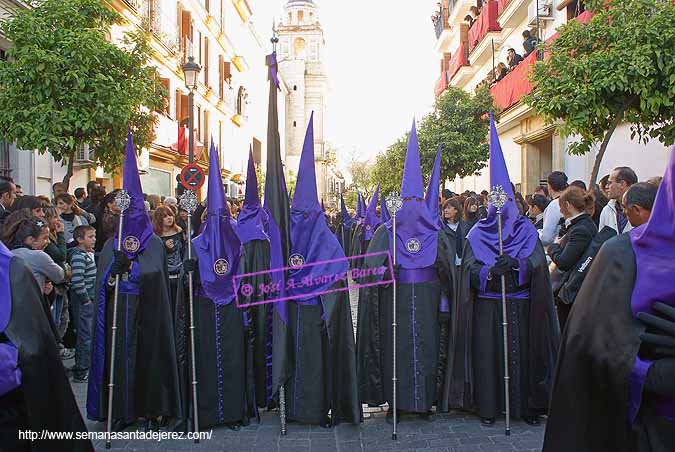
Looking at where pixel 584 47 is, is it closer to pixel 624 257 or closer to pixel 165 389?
pixel 165 389

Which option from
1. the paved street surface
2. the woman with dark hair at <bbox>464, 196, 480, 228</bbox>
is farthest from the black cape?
the woman with dark hair at <bbox>464, 196, 480, 228</bbox>

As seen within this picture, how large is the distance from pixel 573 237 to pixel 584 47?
5.30m

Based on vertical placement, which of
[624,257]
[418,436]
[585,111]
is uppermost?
[585,111]

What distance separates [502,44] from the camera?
25.3 meters

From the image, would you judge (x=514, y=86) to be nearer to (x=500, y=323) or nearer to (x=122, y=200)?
(x=500, y=323)

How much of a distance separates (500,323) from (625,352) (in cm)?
385

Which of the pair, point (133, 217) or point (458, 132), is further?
point (458, 132)

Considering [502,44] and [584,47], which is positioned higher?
[502,44]

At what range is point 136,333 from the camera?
5.64 metres

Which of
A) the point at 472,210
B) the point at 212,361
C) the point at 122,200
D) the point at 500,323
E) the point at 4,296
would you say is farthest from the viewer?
the point at 472,210

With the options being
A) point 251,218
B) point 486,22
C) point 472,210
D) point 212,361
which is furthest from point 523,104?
point 212,361

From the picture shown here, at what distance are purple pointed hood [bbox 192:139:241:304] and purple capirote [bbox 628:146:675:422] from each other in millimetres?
4069

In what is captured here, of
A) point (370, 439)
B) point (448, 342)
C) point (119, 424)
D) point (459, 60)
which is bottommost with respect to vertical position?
point (370, 439)

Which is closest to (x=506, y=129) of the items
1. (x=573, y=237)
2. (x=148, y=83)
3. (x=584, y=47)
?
(x=584, y=47)
